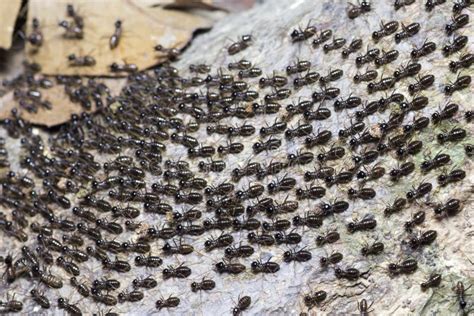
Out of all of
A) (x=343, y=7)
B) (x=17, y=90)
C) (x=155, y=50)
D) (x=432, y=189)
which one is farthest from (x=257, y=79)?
(x=17, y=90)

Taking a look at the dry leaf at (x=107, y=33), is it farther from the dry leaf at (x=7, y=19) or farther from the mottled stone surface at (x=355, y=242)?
the mottled stone surface at (x=355, y=242)

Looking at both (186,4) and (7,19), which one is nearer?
(7,19)

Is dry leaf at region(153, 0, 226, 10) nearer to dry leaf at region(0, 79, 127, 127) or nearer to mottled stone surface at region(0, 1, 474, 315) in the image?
dry leaf at region(0, 79, 127, 127)

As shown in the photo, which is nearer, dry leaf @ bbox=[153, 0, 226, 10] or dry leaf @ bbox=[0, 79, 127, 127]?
dry leaf @ bbox=[0, 79, 127, 127]

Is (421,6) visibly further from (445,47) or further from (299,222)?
(299,222)

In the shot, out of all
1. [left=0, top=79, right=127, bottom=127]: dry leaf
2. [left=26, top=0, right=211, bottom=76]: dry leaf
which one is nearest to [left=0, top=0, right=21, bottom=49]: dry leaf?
[left=26, top=0, right=211, bottom=76]: dry leaf

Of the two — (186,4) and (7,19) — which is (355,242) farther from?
(7,19)

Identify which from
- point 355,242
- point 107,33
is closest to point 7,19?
point 107,33
